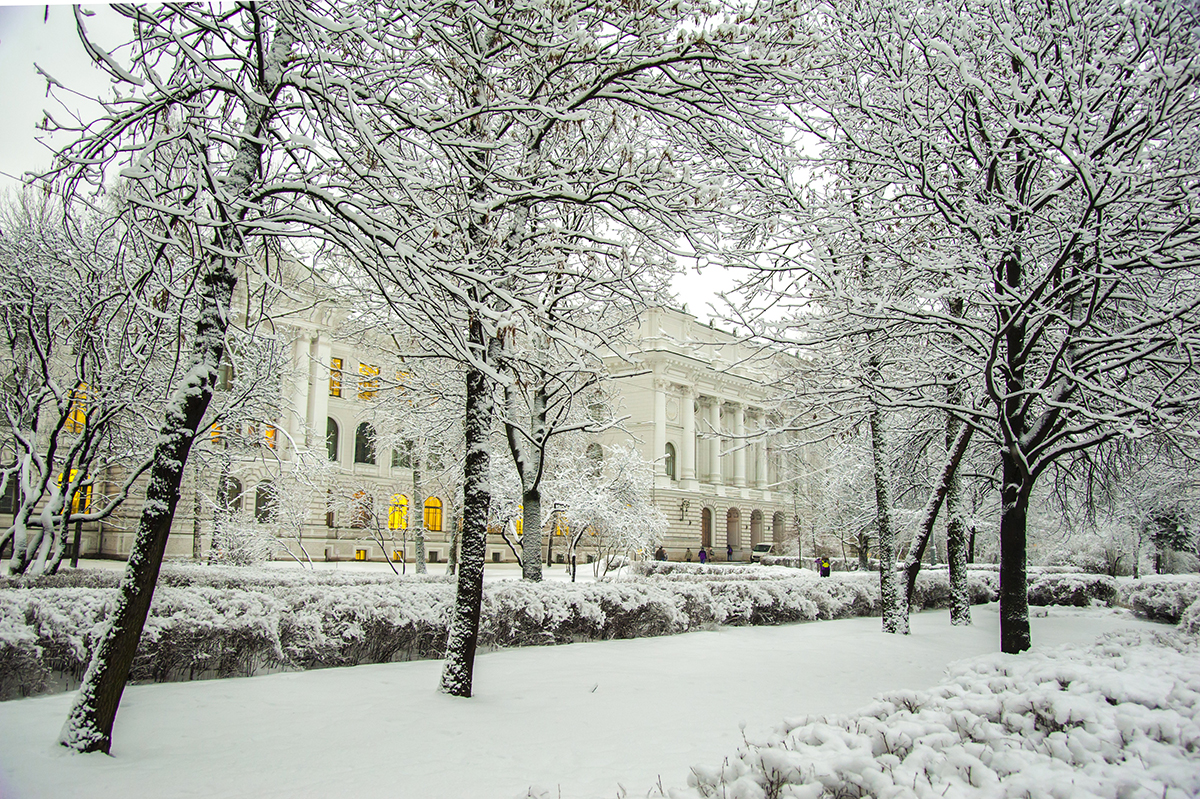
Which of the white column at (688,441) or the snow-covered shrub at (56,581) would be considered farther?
the white column at (688,441)

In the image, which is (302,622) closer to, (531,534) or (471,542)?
(471,542)

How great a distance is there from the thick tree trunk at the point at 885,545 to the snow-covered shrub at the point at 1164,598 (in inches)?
327

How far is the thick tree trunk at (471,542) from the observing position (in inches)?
275

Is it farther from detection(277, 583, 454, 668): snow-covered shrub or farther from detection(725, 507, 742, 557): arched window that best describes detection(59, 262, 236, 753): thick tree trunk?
detection(725, 507, 742, 557): arched window

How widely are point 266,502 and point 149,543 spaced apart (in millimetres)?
32096

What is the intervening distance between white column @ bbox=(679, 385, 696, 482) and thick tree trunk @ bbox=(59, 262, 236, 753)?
47295mm

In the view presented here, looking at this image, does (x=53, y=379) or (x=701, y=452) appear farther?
(x=701, y=452)

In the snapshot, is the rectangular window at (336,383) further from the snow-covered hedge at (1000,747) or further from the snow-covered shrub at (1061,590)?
the snow-covered shrub at (1061,590)

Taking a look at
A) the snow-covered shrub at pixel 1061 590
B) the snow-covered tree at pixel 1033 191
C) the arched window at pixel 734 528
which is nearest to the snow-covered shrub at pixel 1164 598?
the snow-covered shrub at pixel 1061 590

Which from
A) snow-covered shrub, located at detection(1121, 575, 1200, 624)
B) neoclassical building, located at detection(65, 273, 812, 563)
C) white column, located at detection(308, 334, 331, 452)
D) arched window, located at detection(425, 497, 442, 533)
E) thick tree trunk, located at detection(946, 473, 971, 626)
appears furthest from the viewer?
arched window, located at detection(425, 497, 442, 533)

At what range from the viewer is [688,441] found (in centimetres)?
5197

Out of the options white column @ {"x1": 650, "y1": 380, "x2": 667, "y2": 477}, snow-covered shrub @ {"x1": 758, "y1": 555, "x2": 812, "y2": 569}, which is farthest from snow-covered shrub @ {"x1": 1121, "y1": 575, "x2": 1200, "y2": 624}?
A: white column @ {"x1": 650, "y1": 380, "x2": 667, "y2": 477}

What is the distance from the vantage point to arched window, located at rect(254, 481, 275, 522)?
22673 millimetres

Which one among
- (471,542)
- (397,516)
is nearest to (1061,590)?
(471,542)
